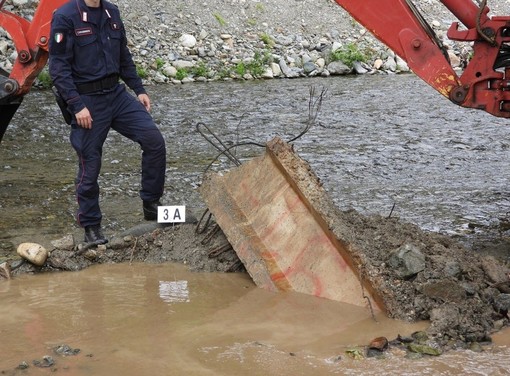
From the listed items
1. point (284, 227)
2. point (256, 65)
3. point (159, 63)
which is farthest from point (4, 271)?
point (256, 65)

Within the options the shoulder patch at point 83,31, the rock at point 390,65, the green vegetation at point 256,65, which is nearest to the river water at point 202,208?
the green vegetation at point 256,65

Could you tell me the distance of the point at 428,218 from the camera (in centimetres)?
691

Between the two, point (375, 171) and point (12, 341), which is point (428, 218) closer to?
point (375, 171)

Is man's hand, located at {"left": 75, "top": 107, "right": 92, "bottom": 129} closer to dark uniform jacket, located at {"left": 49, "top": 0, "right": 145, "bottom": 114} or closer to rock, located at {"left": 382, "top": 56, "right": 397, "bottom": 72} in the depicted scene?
dark uniform jacket, located at {"left": 49, "top": 0, "right": 145, "bottom": 114}

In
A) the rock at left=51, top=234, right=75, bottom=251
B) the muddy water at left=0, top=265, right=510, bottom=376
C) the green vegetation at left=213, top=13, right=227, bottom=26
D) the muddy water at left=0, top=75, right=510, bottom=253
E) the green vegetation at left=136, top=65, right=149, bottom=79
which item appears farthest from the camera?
the green vegetation at left=213, top=13, right=227, bottom=26

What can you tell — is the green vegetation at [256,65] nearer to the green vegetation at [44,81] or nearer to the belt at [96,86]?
the green vegetation at [44,81]

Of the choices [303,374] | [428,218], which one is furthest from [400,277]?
[428,218]

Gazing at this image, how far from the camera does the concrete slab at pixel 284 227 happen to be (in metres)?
5.05

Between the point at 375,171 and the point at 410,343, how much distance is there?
4.26 metres

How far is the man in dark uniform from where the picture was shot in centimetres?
588

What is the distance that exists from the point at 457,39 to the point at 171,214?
2.35 meters

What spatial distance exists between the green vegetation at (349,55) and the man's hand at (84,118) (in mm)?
11048

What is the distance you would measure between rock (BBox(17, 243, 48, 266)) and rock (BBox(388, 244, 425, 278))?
2307 millimetres

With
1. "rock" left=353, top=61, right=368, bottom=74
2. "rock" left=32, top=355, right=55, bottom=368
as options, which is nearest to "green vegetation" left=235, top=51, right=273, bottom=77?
"rock" left=353, top=61, right=368, bottom=74
